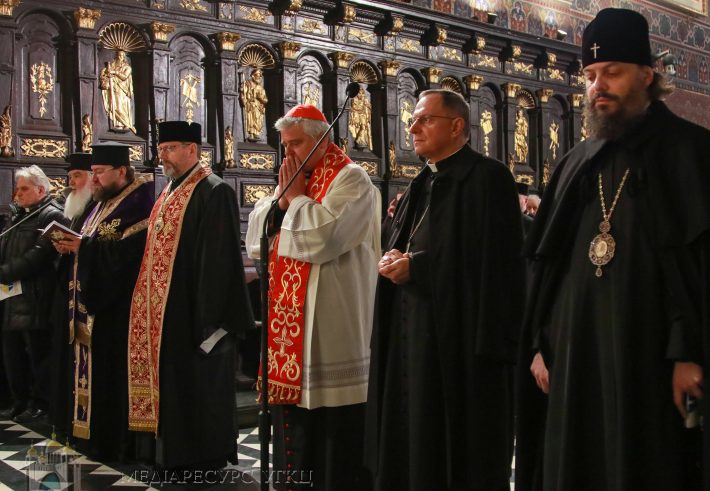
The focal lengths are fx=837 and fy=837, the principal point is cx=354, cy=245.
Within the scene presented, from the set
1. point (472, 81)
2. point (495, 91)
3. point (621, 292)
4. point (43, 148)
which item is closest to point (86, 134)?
point (43, 148)

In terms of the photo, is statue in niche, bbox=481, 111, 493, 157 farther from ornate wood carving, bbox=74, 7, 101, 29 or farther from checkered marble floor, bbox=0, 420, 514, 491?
checkered marble floor, bbox=0, 420, 514, 491

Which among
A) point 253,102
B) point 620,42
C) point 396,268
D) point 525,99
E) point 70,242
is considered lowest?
point 396,268

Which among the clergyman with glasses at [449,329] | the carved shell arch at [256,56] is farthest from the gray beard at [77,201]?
the carved shell arch at [256,56]

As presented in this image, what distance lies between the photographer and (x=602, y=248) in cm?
275

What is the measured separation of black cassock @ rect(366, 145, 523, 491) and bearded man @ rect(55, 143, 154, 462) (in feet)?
8.53

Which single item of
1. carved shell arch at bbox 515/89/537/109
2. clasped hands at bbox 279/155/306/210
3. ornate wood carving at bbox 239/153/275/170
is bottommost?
clasped hands at bbox 279/155/306/210

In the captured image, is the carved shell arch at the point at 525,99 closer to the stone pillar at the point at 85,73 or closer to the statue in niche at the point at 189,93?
the statue in niche at the point at 189,93

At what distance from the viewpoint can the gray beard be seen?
6.59 m

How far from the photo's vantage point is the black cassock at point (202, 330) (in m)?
4.89

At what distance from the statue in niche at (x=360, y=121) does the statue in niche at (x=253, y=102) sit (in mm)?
1365

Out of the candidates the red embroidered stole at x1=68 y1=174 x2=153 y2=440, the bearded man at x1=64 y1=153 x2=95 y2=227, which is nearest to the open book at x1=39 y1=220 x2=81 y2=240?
the red embroidered stole at x1=68 y1=174 x2=153 y2=440

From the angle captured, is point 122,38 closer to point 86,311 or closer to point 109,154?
point 109,154

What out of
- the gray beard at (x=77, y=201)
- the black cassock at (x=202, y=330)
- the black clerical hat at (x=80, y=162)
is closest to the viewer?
the black cassock at (x=202, y=330)

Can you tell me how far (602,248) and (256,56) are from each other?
323 inches
